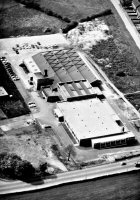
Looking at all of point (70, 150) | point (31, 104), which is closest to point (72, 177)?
point (70, 150)

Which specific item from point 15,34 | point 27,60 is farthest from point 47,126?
point 15,34

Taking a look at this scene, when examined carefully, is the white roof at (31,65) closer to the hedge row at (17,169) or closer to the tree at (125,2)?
the hedge row at (17,169)

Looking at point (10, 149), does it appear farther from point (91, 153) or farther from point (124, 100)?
point (124, 100)

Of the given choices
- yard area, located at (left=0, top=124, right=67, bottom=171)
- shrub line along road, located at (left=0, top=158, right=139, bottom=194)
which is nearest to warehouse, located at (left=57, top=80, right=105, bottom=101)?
yard area, located at (left=0, top=124, right=67, bottom=171)

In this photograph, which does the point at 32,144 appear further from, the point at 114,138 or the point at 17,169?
the point at 114,138

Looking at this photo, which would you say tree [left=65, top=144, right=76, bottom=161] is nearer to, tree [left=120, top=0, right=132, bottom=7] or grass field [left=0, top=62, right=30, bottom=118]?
grass field [left=0, top=62, right=30, bottom=118]

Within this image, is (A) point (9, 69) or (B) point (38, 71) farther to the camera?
(A) point (9, 69)
